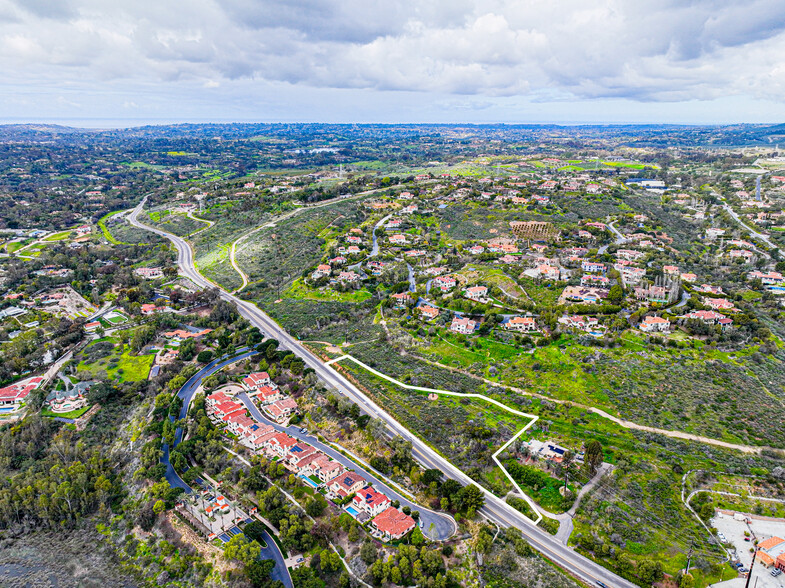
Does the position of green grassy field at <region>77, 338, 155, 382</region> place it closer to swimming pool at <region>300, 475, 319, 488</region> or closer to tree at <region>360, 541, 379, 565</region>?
swimming pool at <region>300, 475, 319, 488</region>

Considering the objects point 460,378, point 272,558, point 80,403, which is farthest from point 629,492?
point 80,403

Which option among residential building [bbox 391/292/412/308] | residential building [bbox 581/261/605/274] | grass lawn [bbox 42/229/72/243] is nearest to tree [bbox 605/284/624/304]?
residential building [bbox 581/261/605/274]

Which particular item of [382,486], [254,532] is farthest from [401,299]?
[254,532]

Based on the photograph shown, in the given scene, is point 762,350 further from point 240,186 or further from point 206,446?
point 240,186

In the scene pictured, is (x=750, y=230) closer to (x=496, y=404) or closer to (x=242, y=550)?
(x=496, y=404)

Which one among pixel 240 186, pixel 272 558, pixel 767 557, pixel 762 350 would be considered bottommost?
pixel 272 558
